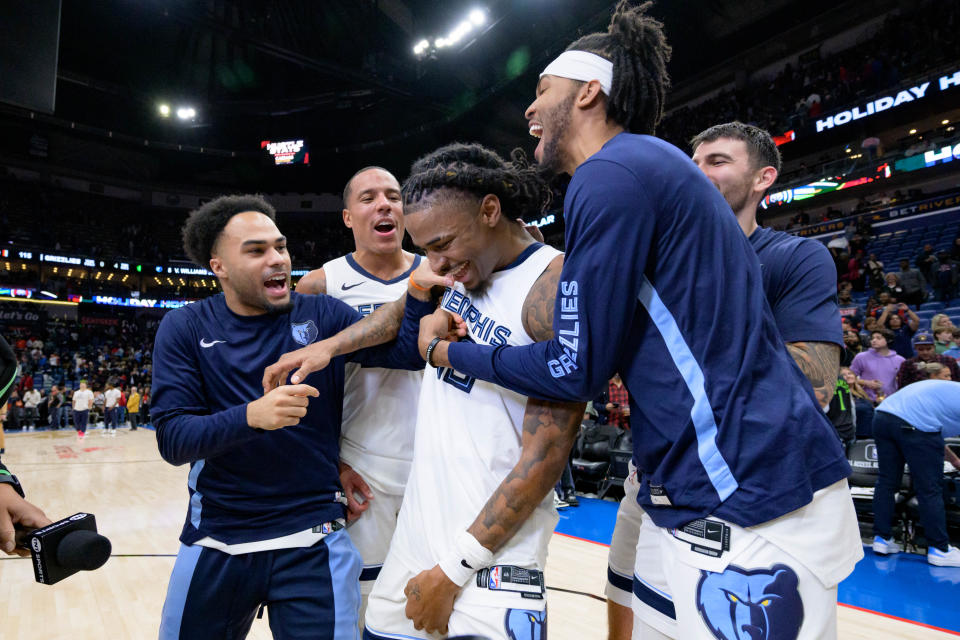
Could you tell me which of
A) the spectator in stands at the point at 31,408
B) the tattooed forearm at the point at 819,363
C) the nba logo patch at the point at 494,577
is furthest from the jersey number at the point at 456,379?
the spectator in stands at the point at 31,408

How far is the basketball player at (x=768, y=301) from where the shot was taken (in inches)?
62.6

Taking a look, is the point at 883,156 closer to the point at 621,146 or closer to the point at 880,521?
the point at 880,521

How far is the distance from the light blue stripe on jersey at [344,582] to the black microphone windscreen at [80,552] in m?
0.68

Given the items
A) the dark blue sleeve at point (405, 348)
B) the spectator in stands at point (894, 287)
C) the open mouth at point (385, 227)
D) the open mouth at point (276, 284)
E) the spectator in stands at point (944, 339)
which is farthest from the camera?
the spectator in stands at point (894, 287)

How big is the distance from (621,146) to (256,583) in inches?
62.6

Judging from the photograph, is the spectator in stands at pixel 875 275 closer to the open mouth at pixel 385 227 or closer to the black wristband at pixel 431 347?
the open mouth at pixel 385 227

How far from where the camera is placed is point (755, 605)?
103cm

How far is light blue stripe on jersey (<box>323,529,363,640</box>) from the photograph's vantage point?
177 centimetres

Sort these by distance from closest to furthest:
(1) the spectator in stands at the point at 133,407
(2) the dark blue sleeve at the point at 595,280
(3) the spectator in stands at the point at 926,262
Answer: (2) the dark blue sleeve at the point at 595,280 → (3) the spectator in stands at the point at 926,262 → (1) the spectator in stands at the point at 133,407

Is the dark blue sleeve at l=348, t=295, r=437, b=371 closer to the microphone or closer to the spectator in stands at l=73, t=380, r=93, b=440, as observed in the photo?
the microphone

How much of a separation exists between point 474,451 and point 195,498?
996mm

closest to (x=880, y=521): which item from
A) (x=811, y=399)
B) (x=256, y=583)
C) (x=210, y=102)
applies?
(x=811, y=399)

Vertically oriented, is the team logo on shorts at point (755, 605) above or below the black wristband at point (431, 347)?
below

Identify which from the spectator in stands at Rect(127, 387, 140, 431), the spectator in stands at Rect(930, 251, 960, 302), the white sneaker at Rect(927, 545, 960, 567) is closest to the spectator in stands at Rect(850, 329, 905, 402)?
the white sneaker at Rect(927, 545, 960, 567)
